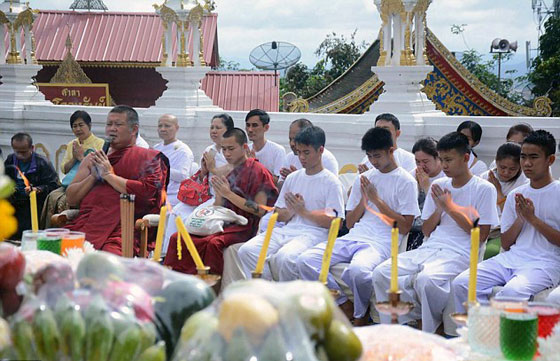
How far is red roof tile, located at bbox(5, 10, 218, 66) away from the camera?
60.5ft

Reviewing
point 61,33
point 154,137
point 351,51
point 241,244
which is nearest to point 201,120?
point 154,137

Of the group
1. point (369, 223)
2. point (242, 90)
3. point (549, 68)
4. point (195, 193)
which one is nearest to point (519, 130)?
point (369, 223)

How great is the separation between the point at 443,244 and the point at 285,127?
3455 millimetres

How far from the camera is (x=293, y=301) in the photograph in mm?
1524

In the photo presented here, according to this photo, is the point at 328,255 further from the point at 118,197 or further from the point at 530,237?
the point at 118,197

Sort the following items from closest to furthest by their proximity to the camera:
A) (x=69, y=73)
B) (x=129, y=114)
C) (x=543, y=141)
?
(x=543, y=141)
(x=129, y=114)
(x=69, y=73)

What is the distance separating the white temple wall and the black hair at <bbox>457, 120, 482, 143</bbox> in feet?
0.95

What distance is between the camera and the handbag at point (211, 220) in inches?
230

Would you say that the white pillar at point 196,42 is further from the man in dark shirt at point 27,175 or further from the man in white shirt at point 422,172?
the man in white shirt at point 422,172

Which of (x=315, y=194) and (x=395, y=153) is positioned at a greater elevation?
(x=395, y=153)

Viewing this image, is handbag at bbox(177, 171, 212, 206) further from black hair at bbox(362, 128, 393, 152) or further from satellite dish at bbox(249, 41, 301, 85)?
satellite dish at bbox(249, 41, 301, 85)

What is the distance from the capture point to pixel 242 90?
19359mm

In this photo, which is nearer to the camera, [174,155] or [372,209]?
[372,209]

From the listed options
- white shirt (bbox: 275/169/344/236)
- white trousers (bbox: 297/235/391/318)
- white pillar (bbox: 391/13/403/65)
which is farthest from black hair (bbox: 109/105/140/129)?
white pillar (bbox: 391/13/403/65)
